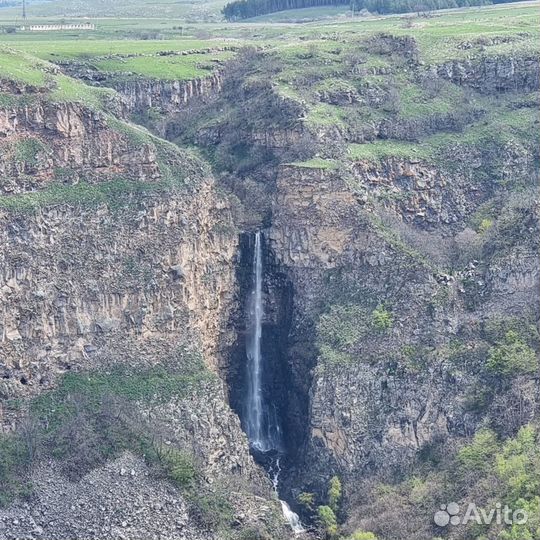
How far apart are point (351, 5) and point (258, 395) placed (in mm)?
54597

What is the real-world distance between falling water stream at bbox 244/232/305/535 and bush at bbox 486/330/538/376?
12.6 meters

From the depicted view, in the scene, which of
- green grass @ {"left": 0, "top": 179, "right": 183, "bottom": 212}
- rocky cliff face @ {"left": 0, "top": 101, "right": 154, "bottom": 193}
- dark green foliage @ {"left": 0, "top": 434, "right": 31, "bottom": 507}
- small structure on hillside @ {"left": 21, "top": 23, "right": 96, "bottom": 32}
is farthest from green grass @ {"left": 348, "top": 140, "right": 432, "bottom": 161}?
small structure on hillside @ {"left": 21, "top": 23, "right": 96, "bottom": 32}

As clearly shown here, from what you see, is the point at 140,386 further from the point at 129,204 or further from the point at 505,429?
the point at 505,429

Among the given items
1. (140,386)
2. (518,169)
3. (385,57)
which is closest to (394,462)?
(140,386)

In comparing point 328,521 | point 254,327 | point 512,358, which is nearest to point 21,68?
point 254,327

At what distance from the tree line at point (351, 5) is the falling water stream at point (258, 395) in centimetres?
4617

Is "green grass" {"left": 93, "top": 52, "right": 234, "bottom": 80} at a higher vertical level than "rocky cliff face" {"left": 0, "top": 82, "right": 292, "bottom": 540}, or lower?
higher

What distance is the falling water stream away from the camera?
7094 centimetres

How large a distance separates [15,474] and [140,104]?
31.3 metres

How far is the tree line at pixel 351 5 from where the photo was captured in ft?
370

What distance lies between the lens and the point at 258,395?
72.0m

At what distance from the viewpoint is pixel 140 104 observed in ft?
278

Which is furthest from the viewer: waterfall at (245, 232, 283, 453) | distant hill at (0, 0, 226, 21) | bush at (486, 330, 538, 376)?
distant hill at (0, 0, 226, 21)

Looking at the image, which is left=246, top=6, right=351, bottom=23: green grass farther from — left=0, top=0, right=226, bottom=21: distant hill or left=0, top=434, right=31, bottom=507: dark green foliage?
left=0, top=434, right=31, bottom=507: dark green foliage
